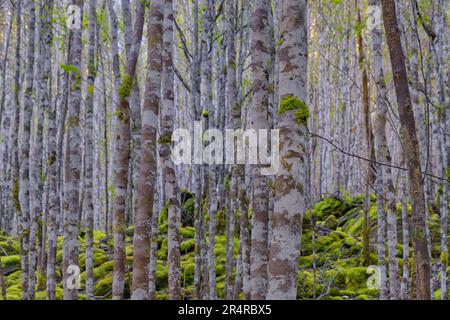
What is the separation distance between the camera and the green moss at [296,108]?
2.56 meters

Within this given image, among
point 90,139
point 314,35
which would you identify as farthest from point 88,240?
point 314,35

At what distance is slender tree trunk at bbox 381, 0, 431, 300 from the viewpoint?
3.05 metres

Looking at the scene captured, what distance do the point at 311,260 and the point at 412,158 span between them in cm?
841

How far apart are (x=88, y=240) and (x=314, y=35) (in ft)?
43.2

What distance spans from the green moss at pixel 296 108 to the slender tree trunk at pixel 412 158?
0.96m

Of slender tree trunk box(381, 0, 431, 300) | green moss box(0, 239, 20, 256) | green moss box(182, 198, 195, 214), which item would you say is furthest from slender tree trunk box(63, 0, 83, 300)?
green moss box(0, 239, 20, 256)

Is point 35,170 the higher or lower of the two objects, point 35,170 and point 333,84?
the lower

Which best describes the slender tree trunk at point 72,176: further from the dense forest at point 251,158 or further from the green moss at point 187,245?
the green moss at point 187,245

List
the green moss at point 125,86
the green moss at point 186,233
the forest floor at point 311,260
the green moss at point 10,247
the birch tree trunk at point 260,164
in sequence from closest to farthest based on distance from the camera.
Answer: the birch tree trunk at point 260,164 → the green moss at point 125,86 → the forest floor at point 311,260 → the green moss at point 186,233 → the green moss at point 10,247

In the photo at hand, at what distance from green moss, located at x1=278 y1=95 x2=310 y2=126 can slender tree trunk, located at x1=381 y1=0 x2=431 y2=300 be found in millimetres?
961

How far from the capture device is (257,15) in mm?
4023

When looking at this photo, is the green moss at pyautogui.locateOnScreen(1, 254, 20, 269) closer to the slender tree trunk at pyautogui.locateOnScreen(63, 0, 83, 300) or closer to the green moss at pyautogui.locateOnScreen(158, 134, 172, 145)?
the slender tree trunk at pyautogui.locateOnScreen(63, 0, 83, 300)

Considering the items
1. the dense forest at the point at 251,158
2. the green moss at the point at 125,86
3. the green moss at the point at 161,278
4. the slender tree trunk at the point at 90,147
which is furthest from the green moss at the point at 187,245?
the green moss at the point at 125,86
